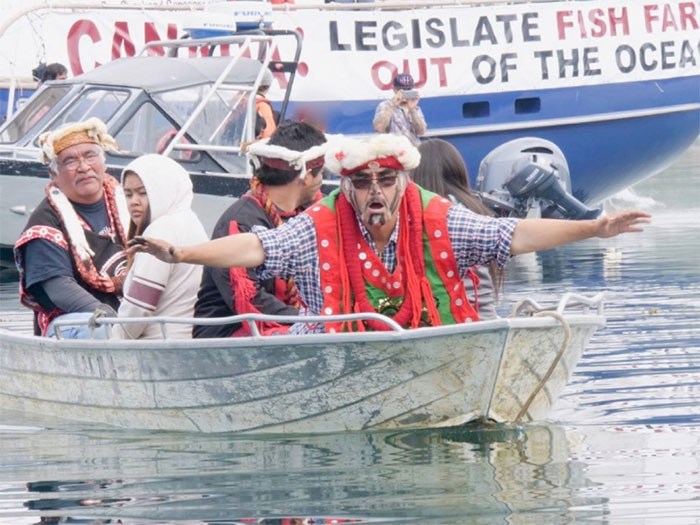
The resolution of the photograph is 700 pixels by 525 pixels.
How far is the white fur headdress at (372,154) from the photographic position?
7.18m

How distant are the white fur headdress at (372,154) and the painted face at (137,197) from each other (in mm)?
1181

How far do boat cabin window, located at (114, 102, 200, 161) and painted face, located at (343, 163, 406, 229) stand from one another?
26.9 ft

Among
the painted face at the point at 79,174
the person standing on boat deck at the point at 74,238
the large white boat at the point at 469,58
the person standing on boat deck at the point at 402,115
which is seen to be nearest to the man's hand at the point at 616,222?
the person standing on boat deck at the point at 74,238

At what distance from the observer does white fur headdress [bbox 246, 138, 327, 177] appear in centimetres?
793

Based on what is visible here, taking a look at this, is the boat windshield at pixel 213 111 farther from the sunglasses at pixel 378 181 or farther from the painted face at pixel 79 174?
the sunglasses at pixel 378 181

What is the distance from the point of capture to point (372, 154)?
718cm

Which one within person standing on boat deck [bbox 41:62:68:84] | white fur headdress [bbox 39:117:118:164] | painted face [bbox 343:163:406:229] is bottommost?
painted face [bbox 343:163:406:229]

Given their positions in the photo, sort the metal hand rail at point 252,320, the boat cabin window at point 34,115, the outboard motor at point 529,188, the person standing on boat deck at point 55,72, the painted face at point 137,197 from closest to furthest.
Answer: the metal hand rail at point 252,320 < the painted face at point 137,197 < the boat cabin window at point 34,115 < the outboard motor at point 529,188 < the person standing on boat deck at point 55,72

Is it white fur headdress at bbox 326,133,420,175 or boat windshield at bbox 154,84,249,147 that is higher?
boat windshield at bbox 154,84,249,147

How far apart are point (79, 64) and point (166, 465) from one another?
12641 mm

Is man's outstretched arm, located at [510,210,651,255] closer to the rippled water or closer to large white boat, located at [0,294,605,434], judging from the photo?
large white boat, located at [0,294,605,434]

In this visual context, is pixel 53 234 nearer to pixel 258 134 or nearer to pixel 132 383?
pixel 132 383

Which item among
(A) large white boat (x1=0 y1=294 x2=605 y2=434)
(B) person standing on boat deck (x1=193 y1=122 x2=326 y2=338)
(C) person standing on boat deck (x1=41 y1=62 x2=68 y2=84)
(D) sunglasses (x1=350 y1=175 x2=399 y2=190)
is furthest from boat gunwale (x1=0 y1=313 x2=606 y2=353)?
(C) person standing on boat deck (x1=41 y1=62 x2=68 y2=84)

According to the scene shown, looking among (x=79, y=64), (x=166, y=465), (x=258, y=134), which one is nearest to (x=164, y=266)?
(x=166, y=465)
